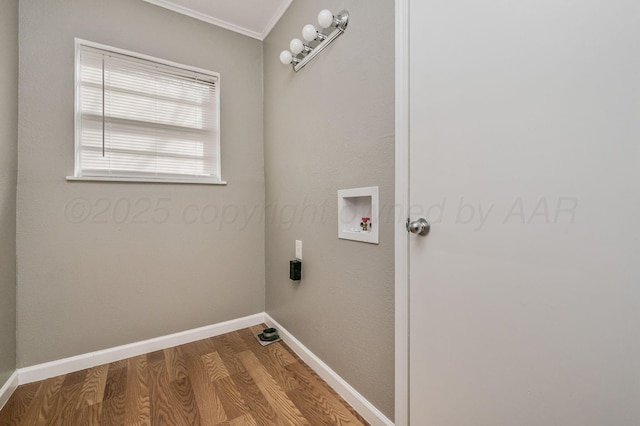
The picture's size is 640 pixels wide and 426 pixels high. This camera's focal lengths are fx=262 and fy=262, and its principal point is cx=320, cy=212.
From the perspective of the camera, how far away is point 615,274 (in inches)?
22.7

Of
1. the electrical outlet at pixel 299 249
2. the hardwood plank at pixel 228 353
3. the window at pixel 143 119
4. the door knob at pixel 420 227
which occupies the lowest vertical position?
the hardwood plank at pixel 228 353

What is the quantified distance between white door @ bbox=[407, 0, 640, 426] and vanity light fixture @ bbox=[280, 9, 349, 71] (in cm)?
44

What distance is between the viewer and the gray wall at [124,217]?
1.51 meters

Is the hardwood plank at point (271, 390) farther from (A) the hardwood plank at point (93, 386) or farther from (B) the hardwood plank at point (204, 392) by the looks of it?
(A) the hardwood plank at point (93, 386)

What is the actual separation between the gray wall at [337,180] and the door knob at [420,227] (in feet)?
0.47

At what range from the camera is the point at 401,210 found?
1.05 meters

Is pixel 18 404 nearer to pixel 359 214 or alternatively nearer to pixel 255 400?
pixel 255 400

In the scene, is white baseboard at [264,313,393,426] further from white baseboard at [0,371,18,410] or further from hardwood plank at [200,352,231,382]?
white baseboard at [0,371,18,410]

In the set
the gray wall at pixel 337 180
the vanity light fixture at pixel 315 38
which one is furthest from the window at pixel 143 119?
the vanity light fixture at pixel 315 38

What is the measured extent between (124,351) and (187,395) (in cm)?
68

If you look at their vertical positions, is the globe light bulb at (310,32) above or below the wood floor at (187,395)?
above

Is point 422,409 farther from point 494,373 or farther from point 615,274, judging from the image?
point 615,274

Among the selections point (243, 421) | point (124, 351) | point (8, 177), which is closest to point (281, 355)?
point (243, 421)

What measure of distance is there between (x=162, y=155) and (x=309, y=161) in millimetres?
1088
